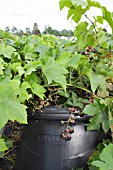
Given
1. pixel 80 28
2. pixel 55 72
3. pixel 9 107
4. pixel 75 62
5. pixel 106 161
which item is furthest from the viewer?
pixel 80 28

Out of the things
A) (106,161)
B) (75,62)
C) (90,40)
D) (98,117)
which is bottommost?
(106,161)

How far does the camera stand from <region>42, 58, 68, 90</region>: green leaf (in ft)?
4.29

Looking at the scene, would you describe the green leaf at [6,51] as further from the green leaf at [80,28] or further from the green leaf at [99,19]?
the green leaf at [99,19]

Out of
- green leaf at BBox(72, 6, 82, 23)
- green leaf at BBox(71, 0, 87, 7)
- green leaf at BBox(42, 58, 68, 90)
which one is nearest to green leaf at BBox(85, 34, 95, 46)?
green leaf at BBox(72, 6, 82, 23)

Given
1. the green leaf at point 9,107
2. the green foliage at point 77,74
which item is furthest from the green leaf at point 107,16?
the green leaf at point 9,107

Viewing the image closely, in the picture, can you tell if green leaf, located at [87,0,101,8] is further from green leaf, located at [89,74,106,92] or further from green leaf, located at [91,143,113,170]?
green leaf, located at [91,143,113,170]

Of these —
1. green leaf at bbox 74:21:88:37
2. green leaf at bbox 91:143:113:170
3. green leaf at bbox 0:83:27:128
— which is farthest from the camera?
green leaf at bbox 74:21:88:37

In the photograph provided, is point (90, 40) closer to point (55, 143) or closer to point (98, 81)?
point (98, 81)

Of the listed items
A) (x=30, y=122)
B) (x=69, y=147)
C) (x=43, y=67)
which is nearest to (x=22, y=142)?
(x=30, y=122)

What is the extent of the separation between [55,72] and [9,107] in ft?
1.15

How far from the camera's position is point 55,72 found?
1.31 metres

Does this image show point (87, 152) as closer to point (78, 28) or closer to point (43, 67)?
point (43, 67)

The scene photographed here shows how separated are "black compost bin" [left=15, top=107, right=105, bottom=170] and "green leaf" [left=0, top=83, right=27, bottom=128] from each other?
15.0 inches

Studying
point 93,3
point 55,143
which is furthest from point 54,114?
point 93,3
